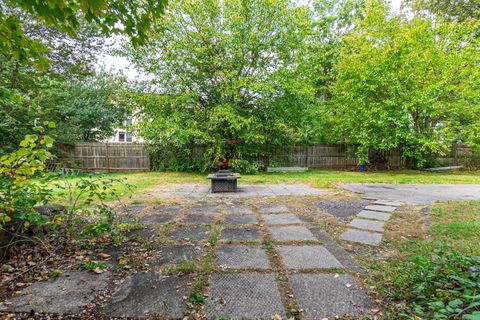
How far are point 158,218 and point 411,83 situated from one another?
1017 cm

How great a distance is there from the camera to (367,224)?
3109 millimetres

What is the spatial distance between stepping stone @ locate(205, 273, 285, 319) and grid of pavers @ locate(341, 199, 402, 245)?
1335 millimetres

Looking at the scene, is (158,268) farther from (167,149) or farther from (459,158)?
(459,158)

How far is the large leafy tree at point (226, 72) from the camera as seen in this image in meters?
8.05

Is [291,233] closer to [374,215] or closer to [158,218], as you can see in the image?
[374,215]

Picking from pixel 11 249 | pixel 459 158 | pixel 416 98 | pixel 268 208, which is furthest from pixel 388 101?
pixel 11 249

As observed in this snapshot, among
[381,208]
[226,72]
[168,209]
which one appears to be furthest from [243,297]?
[226,72]

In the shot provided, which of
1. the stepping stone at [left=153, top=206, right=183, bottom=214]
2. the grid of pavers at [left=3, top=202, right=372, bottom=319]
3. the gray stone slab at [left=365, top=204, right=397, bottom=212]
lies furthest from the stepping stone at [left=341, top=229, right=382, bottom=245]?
the stepping stone at [left=153, top=206, right=183, bottom=214]

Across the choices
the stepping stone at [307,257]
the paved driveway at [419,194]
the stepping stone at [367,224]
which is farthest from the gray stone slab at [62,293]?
the paved driveway at [419,194]

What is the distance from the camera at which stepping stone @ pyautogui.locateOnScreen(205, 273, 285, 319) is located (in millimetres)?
1424

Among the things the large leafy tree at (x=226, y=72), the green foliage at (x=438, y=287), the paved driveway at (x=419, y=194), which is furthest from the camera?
the large leafy tree at (x=226, y=72)

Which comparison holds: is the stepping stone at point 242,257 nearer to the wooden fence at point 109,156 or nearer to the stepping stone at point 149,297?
the stepping stone at point 149,297

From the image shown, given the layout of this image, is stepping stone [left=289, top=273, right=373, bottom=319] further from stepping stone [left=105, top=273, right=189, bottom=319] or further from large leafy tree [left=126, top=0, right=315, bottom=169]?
large leafy tree [left=126, top=0, right=315, bottom=169]

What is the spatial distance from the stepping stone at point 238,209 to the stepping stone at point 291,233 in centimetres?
85
